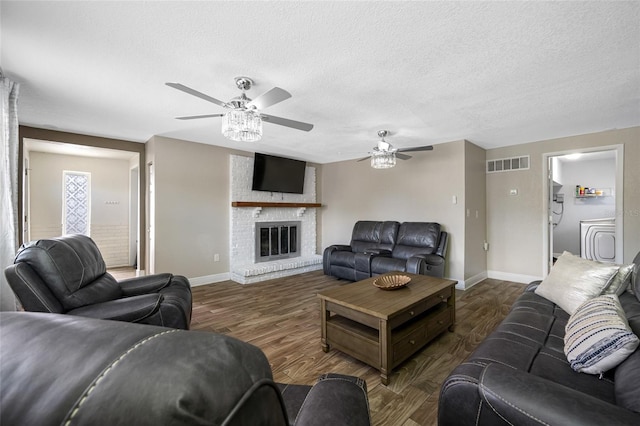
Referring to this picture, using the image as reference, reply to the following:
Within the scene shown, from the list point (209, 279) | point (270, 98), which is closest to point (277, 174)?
point (209, 279)

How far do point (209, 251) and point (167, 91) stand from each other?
8.96 feet

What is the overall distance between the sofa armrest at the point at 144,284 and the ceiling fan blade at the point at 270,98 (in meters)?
1.74

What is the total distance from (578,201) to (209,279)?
7.99 metres

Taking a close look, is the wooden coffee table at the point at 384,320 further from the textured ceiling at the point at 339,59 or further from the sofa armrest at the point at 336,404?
the textured ceiling at the point at 339,59

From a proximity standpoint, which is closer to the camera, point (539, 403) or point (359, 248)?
point (539, 403)

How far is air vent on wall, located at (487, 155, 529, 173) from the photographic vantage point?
173 inches

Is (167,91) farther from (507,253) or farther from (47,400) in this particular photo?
(507,253)

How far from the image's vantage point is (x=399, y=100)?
2.63 m

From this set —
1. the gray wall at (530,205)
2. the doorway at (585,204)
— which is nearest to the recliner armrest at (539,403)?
the gray wall at (530,205)

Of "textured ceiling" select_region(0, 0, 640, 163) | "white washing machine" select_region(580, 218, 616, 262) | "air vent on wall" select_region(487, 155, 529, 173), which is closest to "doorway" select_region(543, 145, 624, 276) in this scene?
"white washing machine" select_region(580, 218, 616, 262)

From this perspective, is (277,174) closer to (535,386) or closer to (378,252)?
(378,252)

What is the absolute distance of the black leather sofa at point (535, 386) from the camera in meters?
0.86

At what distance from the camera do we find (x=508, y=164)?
456 cm

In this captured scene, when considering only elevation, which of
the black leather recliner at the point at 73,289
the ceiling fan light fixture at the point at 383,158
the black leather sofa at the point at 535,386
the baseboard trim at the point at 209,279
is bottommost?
the baseboard trim at the point at 209,279
